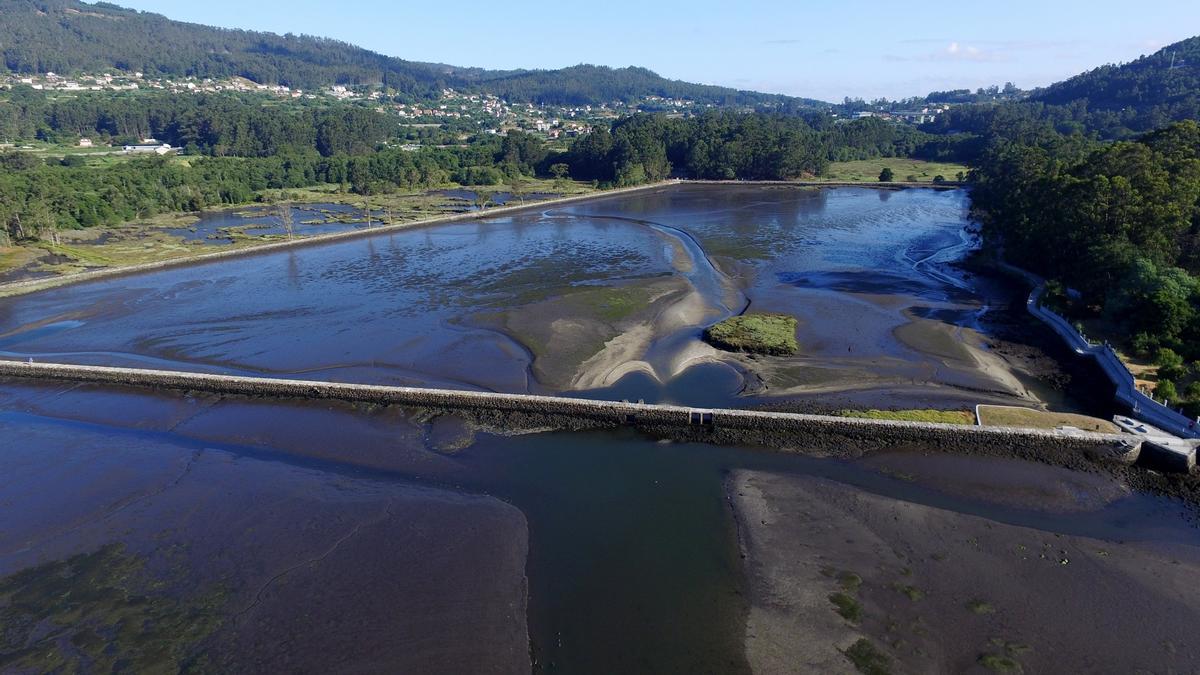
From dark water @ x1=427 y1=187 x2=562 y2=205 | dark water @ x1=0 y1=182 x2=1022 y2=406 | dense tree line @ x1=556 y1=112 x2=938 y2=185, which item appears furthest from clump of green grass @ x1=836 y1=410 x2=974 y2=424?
dense tree line @ x1=556 y1=112 x2=938 y2=185

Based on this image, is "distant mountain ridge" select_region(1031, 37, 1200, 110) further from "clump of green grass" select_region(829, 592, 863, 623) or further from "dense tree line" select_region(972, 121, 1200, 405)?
"clump of green grass" select_region(829, 592, 863, 623)

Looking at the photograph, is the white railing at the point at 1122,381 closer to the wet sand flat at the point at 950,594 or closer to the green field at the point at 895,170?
the wet sand flat at the point at 950,594

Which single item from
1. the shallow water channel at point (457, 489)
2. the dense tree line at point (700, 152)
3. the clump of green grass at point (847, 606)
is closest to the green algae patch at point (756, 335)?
the shallow water channel at point (457, 489)

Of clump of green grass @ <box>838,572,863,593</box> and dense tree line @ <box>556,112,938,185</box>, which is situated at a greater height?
dense tree line @ <box>556,112,938,185</box>

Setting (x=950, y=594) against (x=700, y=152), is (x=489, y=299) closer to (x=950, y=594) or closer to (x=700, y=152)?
(x=950, y=594)

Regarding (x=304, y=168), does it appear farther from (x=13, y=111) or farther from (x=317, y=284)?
(x=13, y=111)

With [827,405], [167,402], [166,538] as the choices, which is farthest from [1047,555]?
[167,402]
